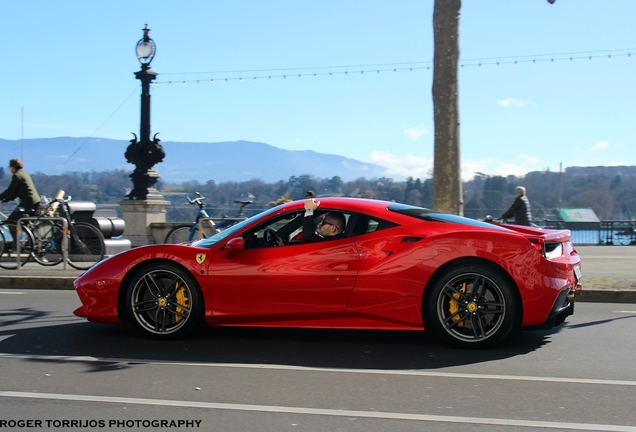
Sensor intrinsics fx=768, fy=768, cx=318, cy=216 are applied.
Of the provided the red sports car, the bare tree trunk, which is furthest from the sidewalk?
the red sports car

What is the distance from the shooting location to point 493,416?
4.58 meters

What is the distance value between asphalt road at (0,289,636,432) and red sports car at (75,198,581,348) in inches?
10.2

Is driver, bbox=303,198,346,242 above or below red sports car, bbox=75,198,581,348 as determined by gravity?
above

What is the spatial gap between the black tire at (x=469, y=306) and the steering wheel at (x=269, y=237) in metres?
1.51

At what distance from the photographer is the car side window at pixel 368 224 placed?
22.3ft

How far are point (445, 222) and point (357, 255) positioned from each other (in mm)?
867

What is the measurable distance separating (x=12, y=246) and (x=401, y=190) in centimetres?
912

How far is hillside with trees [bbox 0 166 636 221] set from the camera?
17.8 metres

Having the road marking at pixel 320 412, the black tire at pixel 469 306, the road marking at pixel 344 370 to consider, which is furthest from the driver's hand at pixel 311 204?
the road marking at pixel 320 412

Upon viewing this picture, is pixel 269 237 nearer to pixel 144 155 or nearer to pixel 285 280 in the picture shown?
pixel 285 280

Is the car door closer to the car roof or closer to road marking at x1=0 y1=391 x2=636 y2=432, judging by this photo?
the car roof

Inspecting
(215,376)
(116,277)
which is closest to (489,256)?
(215,376)

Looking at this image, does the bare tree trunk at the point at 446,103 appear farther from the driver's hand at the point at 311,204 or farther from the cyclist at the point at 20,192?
the cyclist at the point at 20,192

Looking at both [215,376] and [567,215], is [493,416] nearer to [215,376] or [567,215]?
[215,376]
